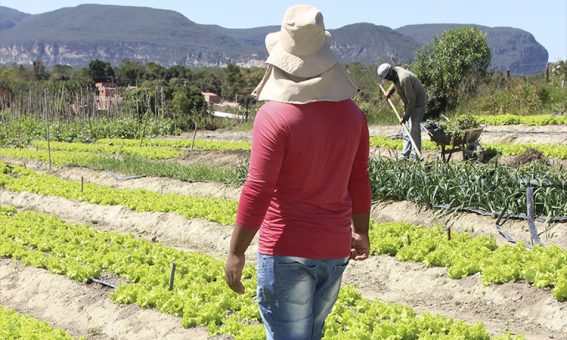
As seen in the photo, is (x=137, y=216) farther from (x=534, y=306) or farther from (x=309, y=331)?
(x=309, y=331)

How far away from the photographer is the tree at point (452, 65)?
26.0 metres

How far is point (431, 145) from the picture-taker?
17172mm

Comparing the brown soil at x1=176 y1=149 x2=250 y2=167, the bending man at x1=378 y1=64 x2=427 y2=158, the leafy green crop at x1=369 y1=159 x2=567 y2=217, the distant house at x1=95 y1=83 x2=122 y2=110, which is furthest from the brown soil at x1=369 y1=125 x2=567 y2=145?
the distant house at x1=95 y1=83 x2=122 y2=110

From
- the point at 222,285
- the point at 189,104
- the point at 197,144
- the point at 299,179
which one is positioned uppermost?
the point at 299,179

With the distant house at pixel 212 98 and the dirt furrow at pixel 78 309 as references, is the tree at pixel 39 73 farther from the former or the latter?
the dirt furrow at pixel 78 309

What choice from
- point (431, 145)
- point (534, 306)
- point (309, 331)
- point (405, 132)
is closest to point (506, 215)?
point (534, 306)

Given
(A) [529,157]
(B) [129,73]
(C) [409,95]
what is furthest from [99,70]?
(C) [409,95]

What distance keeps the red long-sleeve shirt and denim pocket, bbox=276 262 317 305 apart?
0.25 feet

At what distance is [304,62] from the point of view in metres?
3.36

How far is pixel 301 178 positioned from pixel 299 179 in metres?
0.01

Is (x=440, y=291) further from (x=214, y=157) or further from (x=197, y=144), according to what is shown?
(x=197, y=144)

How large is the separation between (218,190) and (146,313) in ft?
21.2

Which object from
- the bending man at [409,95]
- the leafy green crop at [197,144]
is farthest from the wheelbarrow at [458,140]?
the leafy green crop at [197,144]

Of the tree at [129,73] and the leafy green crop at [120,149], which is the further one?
the tree at [129,73]
